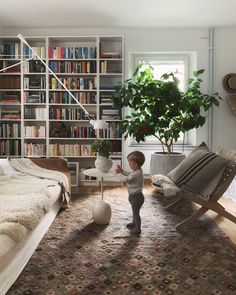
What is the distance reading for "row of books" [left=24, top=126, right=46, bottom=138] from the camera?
484 cm

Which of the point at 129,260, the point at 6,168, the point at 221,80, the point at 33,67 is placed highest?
the point at 33,67

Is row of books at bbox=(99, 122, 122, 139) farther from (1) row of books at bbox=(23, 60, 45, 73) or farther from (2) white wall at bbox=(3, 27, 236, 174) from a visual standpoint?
(1) row of books at bbox=(23, 60, 45, 73)

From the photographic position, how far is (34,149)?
15.9 ft

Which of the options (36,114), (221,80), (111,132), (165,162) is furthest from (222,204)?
(36,114)

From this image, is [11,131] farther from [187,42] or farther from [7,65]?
[187,42]

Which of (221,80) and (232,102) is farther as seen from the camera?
(221,80)

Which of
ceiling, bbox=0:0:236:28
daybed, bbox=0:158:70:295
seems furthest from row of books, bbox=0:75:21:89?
daybed, bbox=0:158:70:295

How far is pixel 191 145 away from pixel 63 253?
323 centimetres

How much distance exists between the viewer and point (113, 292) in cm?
183

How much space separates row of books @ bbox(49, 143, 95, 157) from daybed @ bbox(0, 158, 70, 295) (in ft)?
3.99

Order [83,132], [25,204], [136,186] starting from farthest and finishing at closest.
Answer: [83,132]
[136,186]
[25,204]

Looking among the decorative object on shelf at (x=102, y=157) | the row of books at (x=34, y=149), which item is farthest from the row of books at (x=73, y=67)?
the decorative object on shelf at (x=102, y=157)

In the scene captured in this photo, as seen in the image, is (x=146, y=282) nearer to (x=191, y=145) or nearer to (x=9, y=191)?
(x=9, y=191)

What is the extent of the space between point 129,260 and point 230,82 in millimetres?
3520
